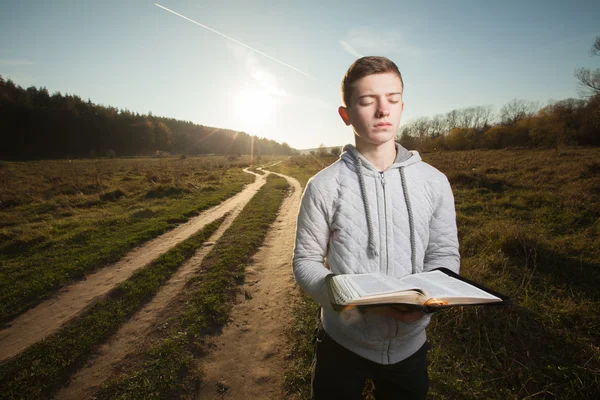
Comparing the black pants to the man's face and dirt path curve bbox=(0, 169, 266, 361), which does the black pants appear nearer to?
the man's face

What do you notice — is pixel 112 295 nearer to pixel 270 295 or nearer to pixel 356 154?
pixel 270 295

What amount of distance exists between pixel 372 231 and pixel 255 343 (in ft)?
11.3

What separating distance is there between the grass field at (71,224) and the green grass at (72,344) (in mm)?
1512

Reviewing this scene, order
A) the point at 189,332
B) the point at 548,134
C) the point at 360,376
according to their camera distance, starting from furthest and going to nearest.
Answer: the point at 548,134
the point at 189,332
the point at 360,376

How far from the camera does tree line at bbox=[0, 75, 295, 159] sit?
40281 millimetres

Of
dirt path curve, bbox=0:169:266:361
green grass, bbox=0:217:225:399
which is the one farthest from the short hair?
dirt path curve, bbox=0:169:266:361

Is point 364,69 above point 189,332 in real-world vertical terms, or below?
above

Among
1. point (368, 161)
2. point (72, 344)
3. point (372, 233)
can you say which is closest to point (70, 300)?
point (72, 344)

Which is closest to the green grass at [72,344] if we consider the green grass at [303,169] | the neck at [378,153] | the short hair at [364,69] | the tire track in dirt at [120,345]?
the tire track in dirt at [120,345]

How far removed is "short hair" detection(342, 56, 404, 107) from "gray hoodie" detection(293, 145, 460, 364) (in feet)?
1.27

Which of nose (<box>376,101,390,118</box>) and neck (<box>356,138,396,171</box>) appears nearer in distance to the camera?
nose (<box>376,101,390,118</box>)

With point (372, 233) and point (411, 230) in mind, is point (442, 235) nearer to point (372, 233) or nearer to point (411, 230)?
point (411, 230)

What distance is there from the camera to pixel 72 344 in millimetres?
3846

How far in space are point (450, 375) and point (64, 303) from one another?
277 inches
